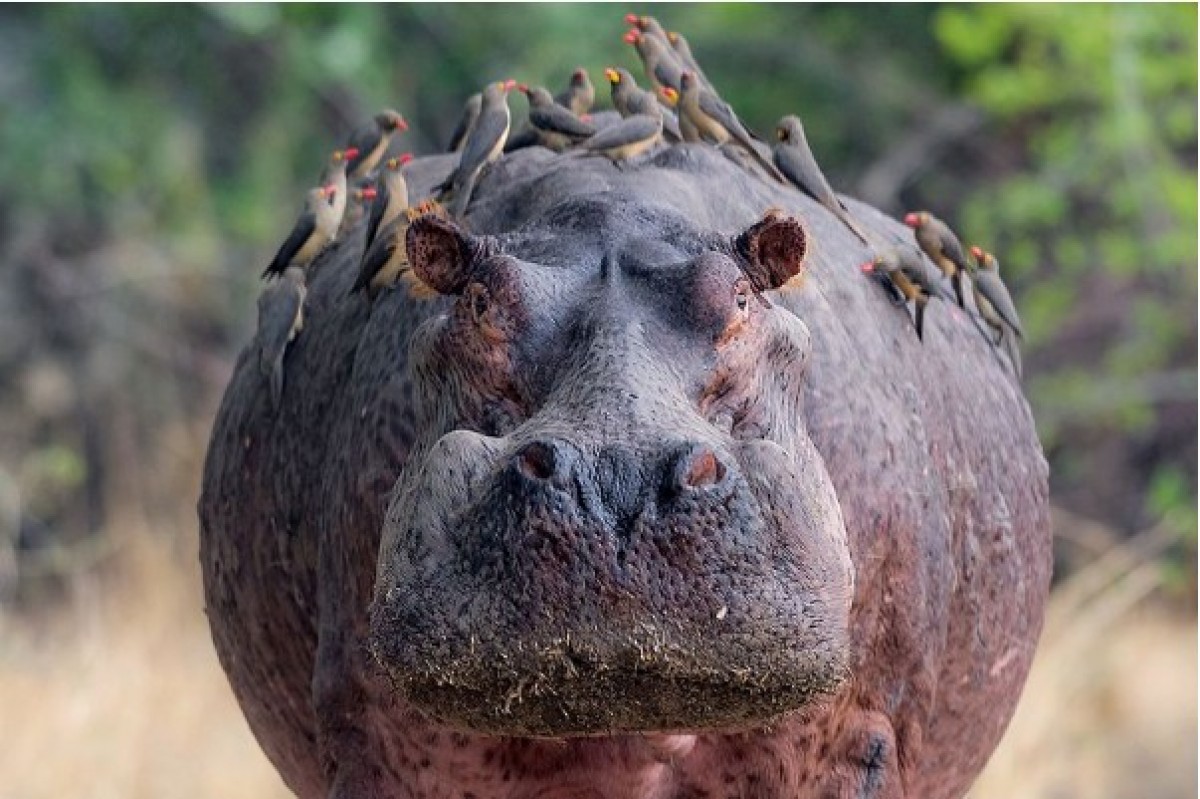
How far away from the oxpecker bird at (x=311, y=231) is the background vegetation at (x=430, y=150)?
601 centimetres

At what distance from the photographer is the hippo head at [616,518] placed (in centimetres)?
315

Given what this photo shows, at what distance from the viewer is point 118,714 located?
8711 mm

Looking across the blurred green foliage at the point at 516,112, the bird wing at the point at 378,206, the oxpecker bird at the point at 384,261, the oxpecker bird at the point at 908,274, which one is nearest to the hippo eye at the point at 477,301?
the oxpecker bird at the point at 384,261

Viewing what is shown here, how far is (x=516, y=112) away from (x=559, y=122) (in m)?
6.80

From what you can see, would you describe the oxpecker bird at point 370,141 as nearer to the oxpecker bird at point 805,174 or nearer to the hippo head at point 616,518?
the oxpecker bird at point 805,174

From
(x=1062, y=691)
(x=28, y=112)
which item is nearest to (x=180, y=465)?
(x=28, y=112)

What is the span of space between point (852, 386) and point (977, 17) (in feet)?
32.3

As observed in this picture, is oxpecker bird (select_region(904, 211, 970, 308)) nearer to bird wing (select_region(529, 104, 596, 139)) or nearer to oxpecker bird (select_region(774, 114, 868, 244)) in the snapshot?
oxpecker bird (select_region(774, 114, 868, 244))

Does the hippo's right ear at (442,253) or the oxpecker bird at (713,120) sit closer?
the hippo's right ear at (442,253)

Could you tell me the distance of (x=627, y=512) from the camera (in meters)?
3.14

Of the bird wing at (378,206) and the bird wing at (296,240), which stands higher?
the bird wing at (378,206)

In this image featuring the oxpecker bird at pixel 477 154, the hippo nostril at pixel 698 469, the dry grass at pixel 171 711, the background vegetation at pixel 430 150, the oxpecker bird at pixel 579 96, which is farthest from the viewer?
the background vegetation at pixel 430 150

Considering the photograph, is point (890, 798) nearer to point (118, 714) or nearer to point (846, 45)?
point (118, 714)

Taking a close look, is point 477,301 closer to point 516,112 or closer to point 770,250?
point 770,250
